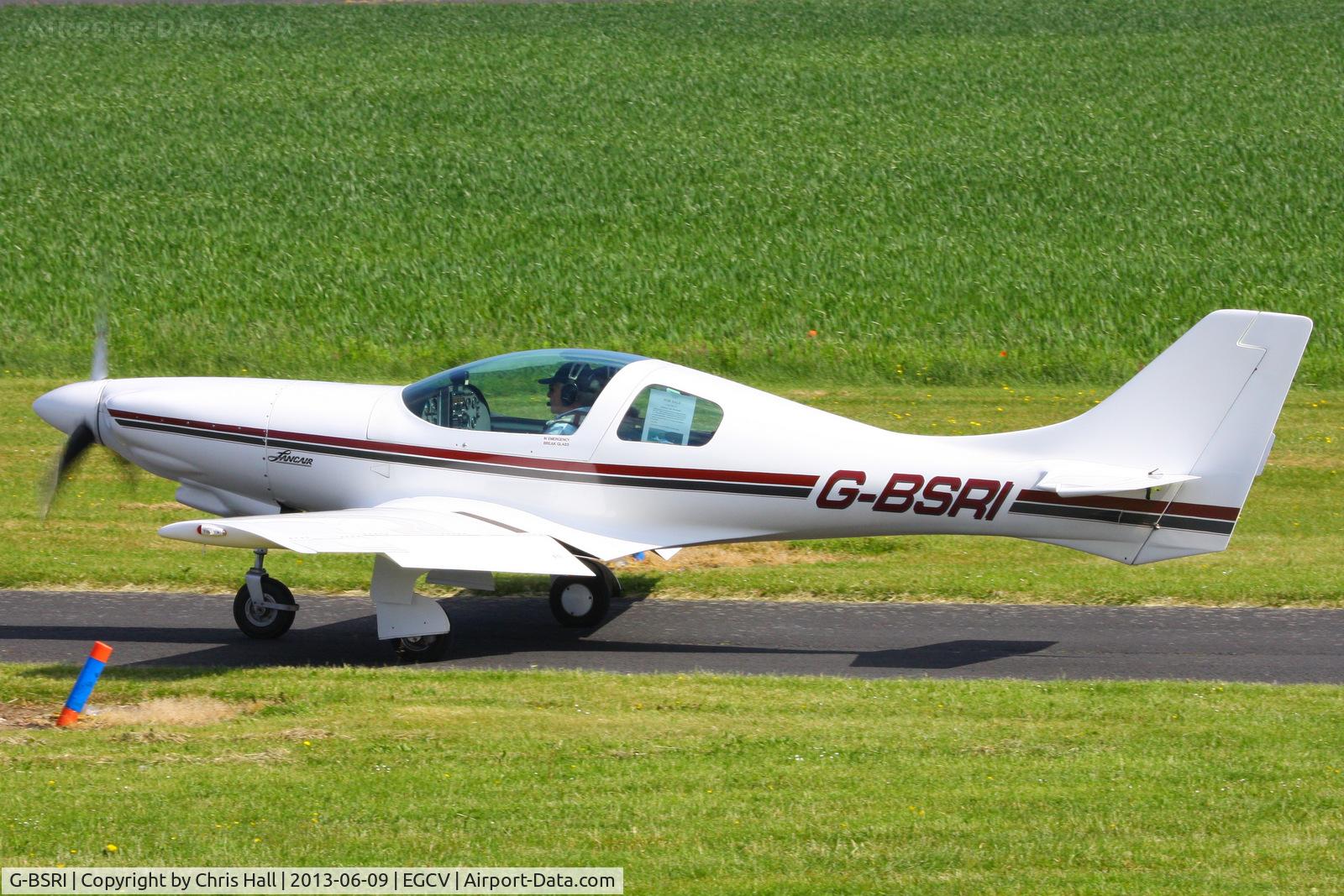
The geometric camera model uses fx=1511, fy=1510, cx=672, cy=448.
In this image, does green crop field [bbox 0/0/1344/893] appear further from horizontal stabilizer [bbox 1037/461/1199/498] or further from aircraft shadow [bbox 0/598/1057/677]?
horizontal stabilizer [bbox 1037/461/1199/498]

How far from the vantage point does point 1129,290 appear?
78.2 feet

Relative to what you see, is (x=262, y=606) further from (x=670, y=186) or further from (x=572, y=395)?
(x=670, y=186)

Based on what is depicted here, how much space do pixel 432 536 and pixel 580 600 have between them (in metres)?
1.80

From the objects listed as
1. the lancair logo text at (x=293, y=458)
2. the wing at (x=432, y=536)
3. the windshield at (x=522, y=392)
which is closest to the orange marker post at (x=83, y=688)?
the wing at (x=432, y=536)

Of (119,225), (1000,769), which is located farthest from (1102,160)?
(1000,769)

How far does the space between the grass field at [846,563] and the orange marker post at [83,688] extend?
3727 millimetres

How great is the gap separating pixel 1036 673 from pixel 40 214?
2473 centimetres

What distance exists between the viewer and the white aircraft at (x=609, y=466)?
1008 centimetres

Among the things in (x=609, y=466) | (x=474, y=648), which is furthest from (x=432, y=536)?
(x=609, y=466)

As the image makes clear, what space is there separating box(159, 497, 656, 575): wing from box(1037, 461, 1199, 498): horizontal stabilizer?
300cm

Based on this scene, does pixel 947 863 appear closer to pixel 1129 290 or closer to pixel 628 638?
pixel 628 638

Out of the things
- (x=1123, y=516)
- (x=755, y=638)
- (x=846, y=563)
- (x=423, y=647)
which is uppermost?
(x=1123, y=516)

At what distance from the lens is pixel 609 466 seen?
11.2 m

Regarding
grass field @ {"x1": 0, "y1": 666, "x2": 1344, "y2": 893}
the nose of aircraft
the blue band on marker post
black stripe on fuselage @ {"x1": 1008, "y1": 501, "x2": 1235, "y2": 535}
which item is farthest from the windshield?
the blue band on marker post
